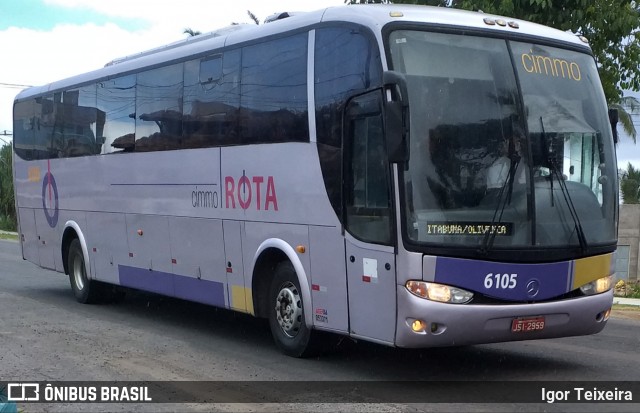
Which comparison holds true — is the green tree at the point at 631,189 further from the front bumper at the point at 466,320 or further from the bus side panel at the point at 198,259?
the front bumper at the point at 466,320

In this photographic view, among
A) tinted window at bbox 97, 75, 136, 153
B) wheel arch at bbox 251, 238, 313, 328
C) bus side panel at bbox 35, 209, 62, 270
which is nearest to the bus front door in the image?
wheel arch at bbox 251, 238, 313, 328

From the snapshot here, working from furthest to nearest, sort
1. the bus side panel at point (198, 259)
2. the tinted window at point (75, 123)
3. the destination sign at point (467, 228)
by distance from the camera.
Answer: the tinted window at point (75, 123) < the bus side panel at point (198, 259) < the destination sign at point (467, 228)

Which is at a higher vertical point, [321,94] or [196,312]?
[321,94]

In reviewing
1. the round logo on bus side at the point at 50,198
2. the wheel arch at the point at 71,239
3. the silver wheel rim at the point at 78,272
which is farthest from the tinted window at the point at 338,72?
the round logo on bus side at the point at 50,198

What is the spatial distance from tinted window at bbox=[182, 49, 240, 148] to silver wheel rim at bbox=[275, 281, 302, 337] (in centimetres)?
199

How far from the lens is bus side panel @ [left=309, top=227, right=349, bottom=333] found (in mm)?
9484

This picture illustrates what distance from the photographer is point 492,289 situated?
8570 mm

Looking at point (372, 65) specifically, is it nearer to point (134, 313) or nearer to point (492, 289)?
point (492, 289)

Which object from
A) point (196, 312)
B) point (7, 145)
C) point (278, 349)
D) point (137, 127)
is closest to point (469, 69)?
point (278, 349)

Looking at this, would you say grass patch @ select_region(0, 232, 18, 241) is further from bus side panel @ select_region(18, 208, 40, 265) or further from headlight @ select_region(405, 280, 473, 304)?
headlight @ select_region(405, 280, 473, 304)

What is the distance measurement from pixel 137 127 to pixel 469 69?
Result: 6.22m

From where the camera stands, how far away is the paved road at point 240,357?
9.32 meters

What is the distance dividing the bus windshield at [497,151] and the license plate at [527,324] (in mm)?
668

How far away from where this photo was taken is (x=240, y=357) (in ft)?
34.7
